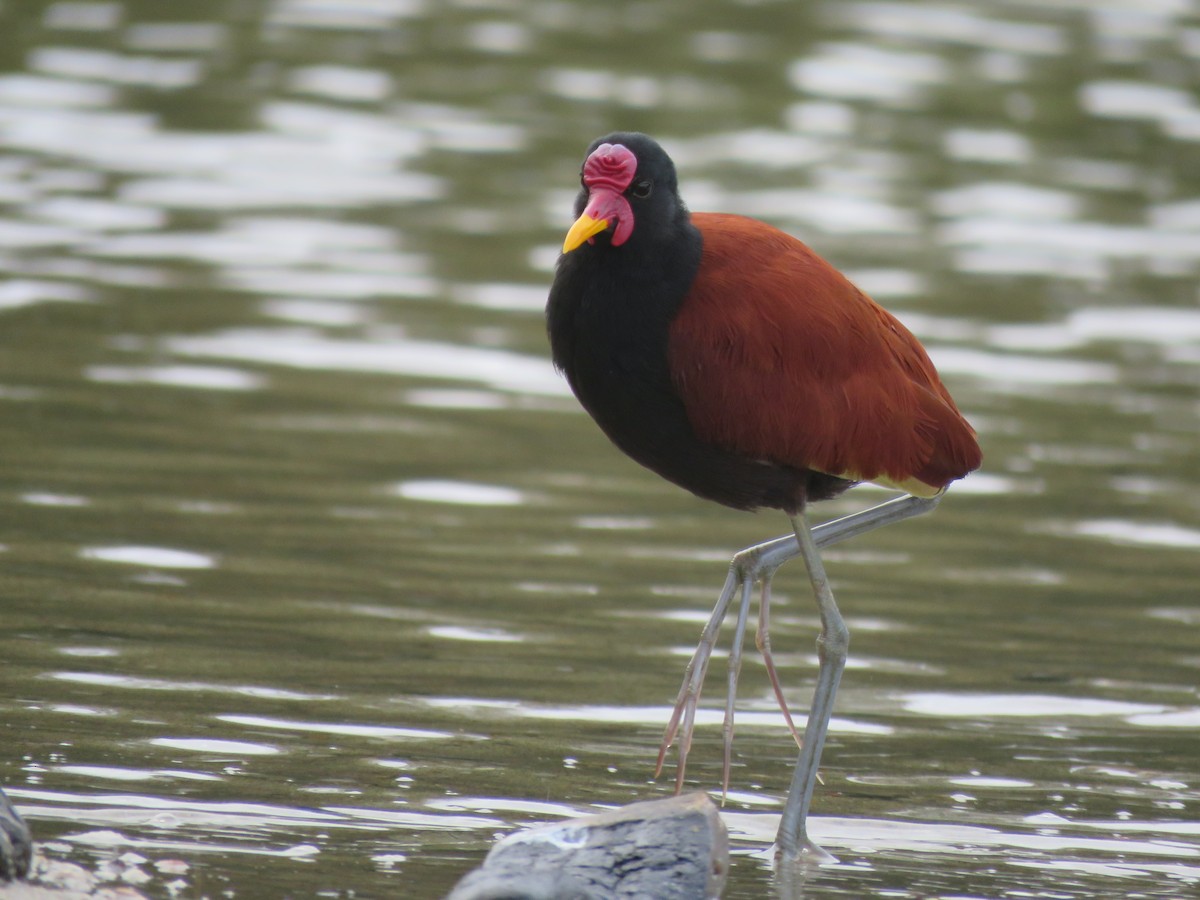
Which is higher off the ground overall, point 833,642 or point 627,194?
point 627,194

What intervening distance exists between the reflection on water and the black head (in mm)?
1764

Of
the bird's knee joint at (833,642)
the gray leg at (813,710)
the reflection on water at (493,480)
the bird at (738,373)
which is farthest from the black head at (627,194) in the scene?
the reflection on water at (493,480)

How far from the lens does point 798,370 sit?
244 inches

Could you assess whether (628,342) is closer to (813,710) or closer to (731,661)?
(731,661)

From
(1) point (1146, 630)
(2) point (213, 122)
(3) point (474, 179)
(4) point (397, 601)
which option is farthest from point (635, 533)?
(2) point (213, 122)

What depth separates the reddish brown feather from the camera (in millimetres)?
5980

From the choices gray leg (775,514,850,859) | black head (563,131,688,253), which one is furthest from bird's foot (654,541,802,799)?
black head (563,131,688,253)

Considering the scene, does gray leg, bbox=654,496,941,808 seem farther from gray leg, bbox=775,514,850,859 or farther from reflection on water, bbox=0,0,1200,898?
reflection on water, bbox=0,0,1200,898

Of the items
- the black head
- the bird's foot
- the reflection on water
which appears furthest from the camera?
the reflection on water

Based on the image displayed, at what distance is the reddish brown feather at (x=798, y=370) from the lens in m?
Result: 5.98

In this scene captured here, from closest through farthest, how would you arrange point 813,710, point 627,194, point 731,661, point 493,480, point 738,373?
point 627,194
point 738,373
point 813,710
point 731,661
point 493,480

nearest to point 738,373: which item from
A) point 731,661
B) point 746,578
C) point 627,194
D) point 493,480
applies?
point 627,194

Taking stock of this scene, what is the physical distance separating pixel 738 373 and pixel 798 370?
0.26m

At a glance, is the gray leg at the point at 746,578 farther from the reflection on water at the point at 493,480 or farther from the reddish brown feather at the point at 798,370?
the reflection on water at the point at 493,480
